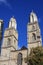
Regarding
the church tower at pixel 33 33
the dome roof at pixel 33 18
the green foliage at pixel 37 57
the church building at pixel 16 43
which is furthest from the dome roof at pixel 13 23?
the green foliage at pixel 37 57

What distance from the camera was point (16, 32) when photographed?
45.0 m

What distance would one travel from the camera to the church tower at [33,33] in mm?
38594

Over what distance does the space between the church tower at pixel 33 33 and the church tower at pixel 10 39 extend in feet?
13.4

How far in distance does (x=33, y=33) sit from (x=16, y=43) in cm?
582

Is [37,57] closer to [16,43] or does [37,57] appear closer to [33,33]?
[33,33]

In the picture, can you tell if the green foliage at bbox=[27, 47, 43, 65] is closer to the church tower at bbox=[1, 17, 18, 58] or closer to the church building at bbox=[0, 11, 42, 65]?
the church building at bbox=[0, 11, 42, 65]

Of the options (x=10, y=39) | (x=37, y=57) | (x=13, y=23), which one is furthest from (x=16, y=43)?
(x=37, y=57)

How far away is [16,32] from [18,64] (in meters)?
9.72

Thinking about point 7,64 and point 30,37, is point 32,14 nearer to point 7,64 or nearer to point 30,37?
point 30,37

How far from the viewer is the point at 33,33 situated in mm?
40656

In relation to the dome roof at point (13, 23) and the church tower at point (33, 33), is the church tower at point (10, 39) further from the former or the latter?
the church tower at point (33, 33)

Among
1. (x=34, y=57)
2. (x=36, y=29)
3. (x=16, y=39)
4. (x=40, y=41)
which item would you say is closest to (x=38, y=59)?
(x=34, y=57)

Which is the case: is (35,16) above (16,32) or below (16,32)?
above

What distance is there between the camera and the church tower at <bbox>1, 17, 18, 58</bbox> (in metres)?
41.2
